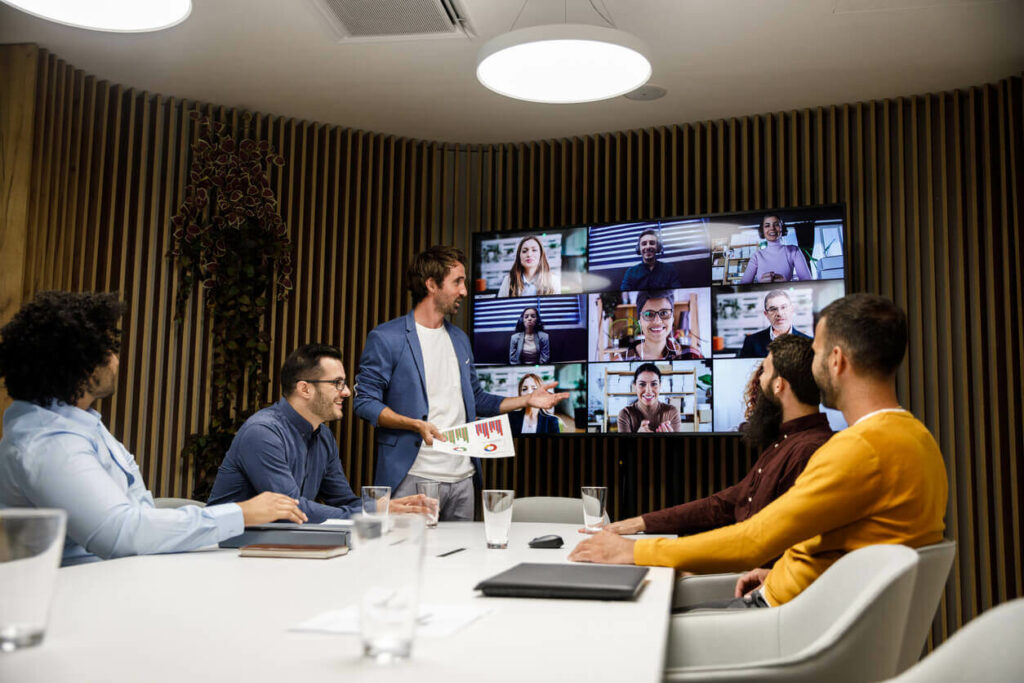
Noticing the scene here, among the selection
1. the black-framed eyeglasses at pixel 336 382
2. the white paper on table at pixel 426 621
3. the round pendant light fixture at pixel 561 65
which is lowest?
the white paper on table at pixel 426 621

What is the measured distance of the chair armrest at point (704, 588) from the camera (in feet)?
8.29

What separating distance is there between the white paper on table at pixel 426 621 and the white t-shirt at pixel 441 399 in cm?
267

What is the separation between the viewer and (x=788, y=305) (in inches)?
197

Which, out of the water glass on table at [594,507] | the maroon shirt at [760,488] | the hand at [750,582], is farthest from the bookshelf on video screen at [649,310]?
the hand at [750,582]

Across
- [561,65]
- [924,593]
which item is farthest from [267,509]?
[561,65]

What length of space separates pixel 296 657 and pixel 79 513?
1108mm

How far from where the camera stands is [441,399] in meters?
4.38

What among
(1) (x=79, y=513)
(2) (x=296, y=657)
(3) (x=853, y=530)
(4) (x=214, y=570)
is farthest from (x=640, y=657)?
(1) (x=79, y=513)

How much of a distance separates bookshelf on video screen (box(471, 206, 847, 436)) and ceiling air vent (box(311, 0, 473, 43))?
1.61 m

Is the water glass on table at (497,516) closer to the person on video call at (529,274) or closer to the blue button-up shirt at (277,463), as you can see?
the blue button-up shirt at (277,463)

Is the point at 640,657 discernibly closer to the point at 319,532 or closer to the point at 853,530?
the point at 853,530

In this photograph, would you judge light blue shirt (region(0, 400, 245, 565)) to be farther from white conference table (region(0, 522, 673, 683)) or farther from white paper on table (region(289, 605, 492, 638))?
white paper on table (region(289, 605, 492, 638))

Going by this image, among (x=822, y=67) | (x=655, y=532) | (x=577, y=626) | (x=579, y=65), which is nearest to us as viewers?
(x=577, y=626)

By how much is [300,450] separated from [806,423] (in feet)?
6.31
